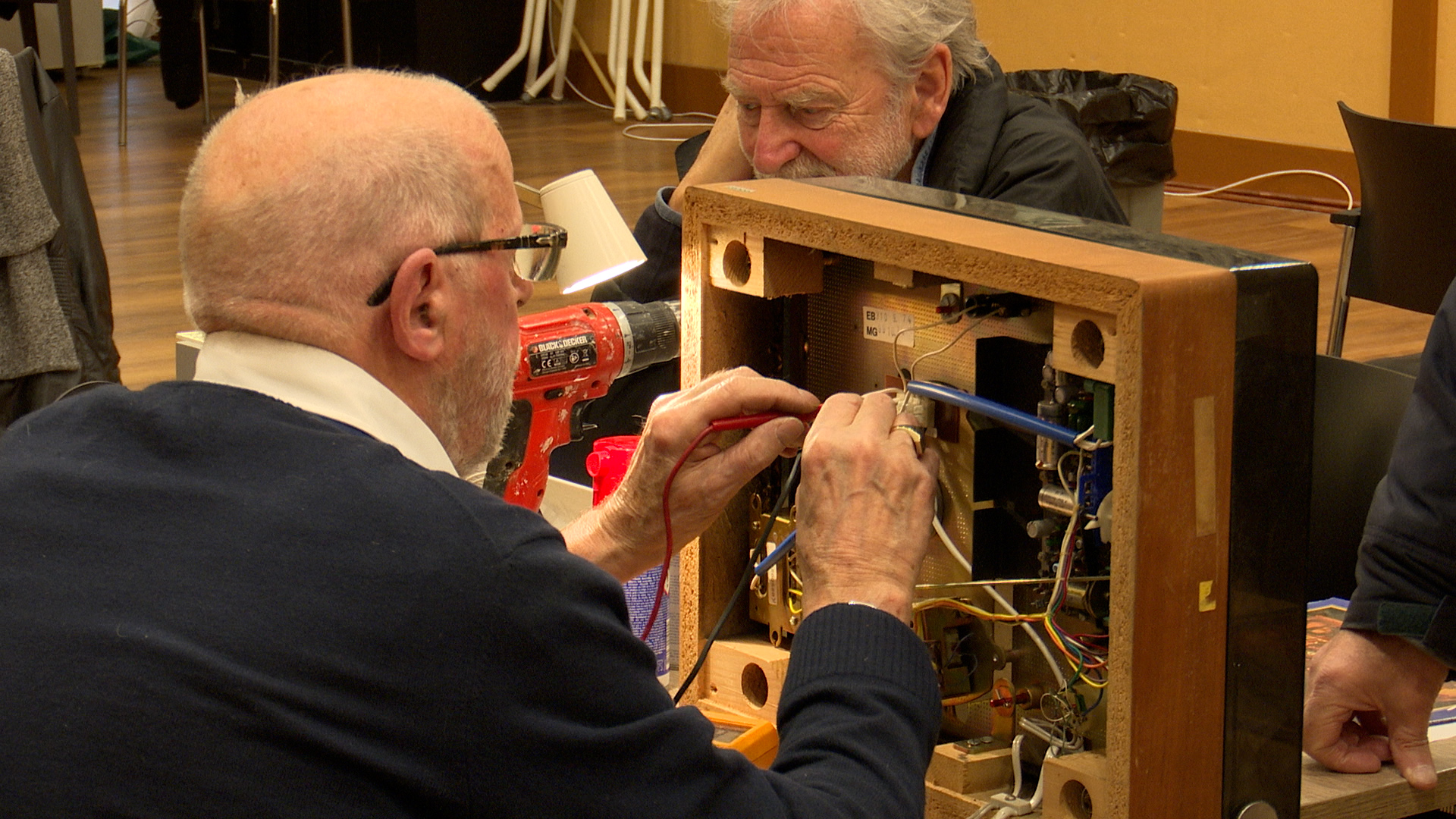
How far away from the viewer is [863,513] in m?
1.13

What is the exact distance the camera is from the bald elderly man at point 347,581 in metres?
0.81

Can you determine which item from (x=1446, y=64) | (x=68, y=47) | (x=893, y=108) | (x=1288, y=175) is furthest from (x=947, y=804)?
(x=68, y=47)

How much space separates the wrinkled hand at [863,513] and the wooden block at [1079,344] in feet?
0.57

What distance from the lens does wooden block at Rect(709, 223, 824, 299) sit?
4.20 feet

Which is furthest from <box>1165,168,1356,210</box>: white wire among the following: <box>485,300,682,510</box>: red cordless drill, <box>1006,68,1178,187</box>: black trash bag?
<box>485,300,682,510</box>: red cordless drill

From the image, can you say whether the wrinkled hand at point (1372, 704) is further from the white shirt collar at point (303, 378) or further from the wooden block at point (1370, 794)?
the white shirt collar at point (303, 378)

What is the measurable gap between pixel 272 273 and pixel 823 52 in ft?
3.55

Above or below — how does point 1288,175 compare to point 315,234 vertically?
below

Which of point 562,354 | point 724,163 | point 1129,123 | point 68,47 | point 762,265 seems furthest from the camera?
point 68,47

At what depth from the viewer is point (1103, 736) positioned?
111cm

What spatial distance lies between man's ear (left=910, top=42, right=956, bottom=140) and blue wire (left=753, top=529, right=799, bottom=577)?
0.79 metres

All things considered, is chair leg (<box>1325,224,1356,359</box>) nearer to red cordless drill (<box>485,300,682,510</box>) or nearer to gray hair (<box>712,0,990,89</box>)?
gray hair (<box>712,0,990,89</box>)

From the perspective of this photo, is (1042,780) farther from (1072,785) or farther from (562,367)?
(562,367)

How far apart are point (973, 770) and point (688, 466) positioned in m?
0.35
